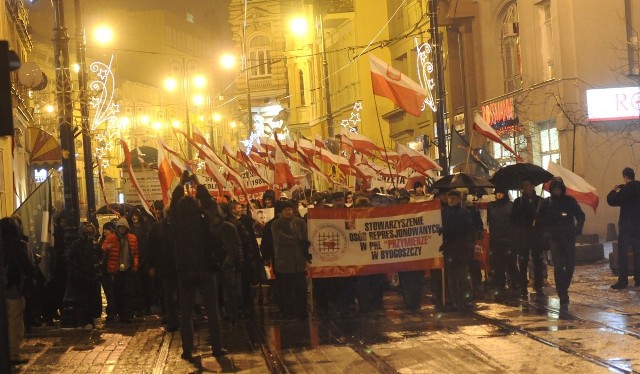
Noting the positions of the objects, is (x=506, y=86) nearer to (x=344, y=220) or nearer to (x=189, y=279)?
(x=344, y=220)

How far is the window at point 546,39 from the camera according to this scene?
1346 inches

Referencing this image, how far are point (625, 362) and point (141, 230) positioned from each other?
412 inches

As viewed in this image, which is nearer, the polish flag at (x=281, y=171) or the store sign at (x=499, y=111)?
the polish flag at (x=281, y=171)

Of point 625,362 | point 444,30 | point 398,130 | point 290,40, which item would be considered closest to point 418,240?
point 625,362

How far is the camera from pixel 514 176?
19141mm

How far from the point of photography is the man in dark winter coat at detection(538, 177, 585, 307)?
16766 mm

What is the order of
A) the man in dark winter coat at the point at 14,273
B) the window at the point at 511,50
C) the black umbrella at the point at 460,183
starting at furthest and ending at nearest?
the window at the point at 511,50 → the black umbrella at the point at 460,183 → the man in dark winter coat at the point at 14,273

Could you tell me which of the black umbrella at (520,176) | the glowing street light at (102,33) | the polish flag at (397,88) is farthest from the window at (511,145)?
the black umbrella at (520,176)

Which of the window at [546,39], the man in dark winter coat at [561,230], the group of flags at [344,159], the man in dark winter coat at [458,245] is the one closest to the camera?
the man in dark winter coat at [561,230]

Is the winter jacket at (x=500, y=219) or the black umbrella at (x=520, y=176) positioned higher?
the black umbrella at (x=520, y=176)

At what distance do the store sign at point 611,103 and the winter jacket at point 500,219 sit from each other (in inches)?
555

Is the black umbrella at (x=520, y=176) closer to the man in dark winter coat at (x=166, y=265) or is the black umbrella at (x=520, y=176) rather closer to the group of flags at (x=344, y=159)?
the group of flags at (x=344, y=159)

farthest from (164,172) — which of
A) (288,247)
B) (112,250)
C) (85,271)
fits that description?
(288,247)

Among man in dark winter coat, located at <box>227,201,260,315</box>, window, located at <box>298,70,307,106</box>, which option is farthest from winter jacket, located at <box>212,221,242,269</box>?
window, located at <box>298,70,307,106</box>
